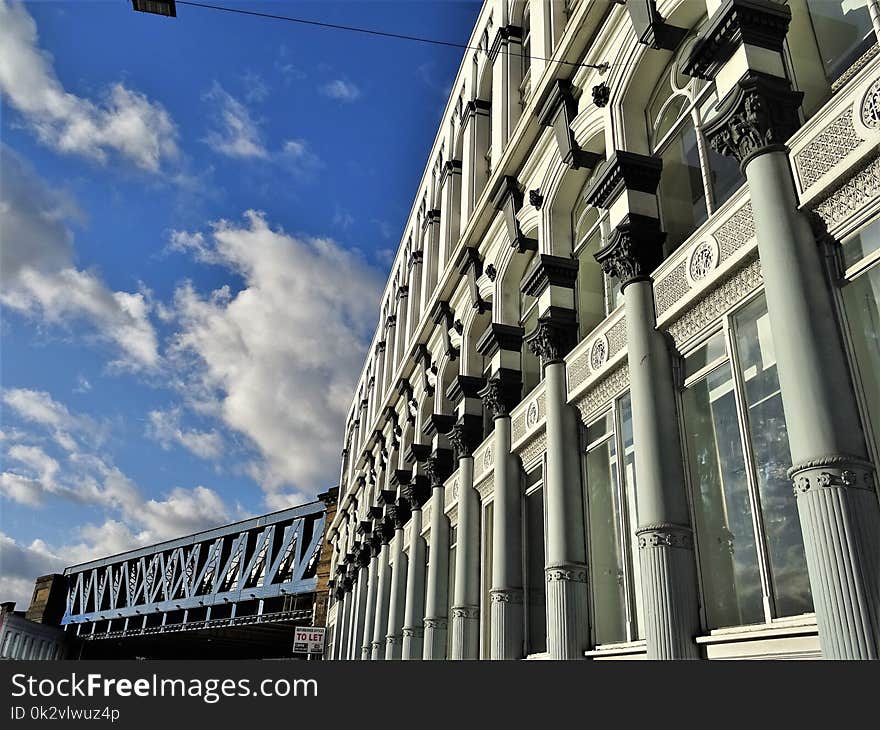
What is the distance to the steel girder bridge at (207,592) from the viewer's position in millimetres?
58812

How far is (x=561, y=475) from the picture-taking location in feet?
37.9

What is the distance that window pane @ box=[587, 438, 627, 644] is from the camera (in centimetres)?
1033

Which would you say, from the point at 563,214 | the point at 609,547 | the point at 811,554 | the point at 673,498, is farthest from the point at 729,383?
the point at 563,214

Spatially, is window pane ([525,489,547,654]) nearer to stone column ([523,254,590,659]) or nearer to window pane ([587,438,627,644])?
stone column ([523,254,590,659])

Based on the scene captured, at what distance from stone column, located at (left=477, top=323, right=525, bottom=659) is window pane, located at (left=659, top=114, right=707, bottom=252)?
571 cm

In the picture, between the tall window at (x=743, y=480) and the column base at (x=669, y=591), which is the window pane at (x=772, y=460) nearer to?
the tall window at (x=743, y=480)

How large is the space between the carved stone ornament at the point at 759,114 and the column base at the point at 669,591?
4487 millimetres

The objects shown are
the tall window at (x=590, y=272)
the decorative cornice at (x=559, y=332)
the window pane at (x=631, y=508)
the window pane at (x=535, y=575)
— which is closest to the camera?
the window pane at (x=631, y=508)

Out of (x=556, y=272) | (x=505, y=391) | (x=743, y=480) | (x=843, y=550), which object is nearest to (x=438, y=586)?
(x=505, y=391)

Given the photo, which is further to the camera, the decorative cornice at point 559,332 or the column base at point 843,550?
the decorative cornice at point 559,332

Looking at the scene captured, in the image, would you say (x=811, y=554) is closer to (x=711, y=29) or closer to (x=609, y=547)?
(x=609, y=547)

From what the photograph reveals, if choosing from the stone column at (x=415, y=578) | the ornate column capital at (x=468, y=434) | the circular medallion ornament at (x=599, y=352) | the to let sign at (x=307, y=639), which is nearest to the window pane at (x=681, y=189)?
the circular medallion ornament at (x=599, y=352)

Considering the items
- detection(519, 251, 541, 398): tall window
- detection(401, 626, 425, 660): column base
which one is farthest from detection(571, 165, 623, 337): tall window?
detection(401, 626, 425, 660): column base

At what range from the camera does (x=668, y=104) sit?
11.0 meters
